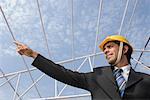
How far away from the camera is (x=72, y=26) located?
1017 cm

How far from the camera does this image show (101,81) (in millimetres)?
3039

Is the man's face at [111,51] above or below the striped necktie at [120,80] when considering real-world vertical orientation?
above

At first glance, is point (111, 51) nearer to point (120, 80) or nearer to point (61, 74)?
point (120, 80)

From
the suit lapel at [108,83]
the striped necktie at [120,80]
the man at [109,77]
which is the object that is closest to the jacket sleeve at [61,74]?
the man at [109,77]

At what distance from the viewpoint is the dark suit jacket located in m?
2.85

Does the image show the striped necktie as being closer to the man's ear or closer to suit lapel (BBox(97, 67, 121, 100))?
suit lapel (BBox(97, 67, 121, 100))

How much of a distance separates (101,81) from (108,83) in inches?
3.6

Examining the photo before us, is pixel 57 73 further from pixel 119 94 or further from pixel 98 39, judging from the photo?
pixel 98 39

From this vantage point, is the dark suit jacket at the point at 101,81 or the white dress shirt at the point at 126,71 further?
the white dress shirt at the point at 126,71

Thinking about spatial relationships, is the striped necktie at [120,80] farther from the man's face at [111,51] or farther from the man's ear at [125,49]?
the man's ear at [125,49]

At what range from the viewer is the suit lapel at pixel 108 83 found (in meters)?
2.86

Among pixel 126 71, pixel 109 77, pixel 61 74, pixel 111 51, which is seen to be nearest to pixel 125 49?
pixel 111 51

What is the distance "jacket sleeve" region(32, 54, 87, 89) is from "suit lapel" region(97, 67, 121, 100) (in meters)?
0.18

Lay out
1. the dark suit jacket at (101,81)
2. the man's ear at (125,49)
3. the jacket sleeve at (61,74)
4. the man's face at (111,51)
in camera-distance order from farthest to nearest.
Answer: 1. the man's ear at (125,49)
2. the man's face at (111,51)
3. the jacket sleeve at (61,74)
4. the dark suit jacket at (101,81)
